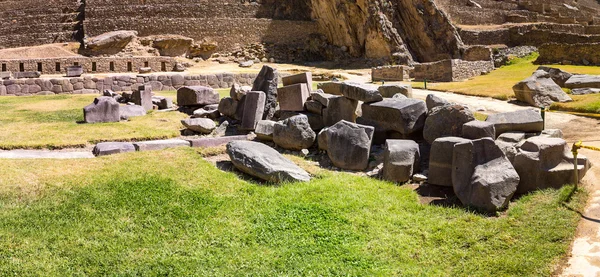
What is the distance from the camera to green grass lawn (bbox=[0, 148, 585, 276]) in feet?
21.7

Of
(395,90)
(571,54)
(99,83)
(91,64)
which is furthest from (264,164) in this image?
(91,64)

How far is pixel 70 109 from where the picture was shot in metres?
19.0

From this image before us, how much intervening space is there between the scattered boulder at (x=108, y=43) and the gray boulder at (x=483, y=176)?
42.8 m

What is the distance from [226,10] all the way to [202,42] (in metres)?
5.53

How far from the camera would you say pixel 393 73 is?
32.6 m

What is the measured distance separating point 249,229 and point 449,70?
967 inches

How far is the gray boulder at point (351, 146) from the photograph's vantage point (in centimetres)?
1069

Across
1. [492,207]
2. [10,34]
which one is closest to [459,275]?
[492,207]

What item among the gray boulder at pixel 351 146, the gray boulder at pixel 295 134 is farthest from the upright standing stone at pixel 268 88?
the gray boulder at pixel 351 146

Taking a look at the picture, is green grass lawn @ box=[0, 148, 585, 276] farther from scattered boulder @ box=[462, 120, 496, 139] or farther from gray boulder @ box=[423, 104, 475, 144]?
gray boulder @ box=[423, 104, 475, 144]

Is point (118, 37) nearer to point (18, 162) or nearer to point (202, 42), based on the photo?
point (202, 42)

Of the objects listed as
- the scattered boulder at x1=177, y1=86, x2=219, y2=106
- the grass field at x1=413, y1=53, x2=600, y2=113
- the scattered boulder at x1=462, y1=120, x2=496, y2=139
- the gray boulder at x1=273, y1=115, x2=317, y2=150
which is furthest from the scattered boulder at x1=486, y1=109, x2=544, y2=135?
the scattered boulder at x1=177, y1=86, x2=219, y2=106

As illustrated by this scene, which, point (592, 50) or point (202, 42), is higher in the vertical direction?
point (592, 50)

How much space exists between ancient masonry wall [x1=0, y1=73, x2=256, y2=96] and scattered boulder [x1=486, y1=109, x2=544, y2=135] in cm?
1938
